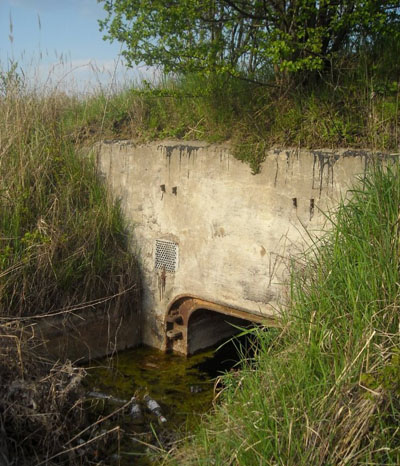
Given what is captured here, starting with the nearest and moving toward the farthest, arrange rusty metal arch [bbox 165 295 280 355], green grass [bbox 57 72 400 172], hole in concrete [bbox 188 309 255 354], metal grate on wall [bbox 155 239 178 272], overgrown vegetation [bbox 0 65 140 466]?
overgrown vegetation [bbox 0 65 140 466]
green grass [bbox 57 72 400 172]
rusty metal arch [bbox 165 295 280 355]
metal grate on wall [bbox 155 239 178 272]
hole in concrete [bbox 188 309 255 354]

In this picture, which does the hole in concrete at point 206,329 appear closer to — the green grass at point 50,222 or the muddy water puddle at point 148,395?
the muddy water puddle at point 148,395

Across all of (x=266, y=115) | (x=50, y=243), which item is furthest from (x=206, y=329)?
(x=266, y=115)

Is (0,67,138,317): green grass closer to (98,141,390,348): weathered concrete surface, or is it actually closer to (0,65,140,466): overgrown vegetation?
(0,65,140,466): overgrown vegetation

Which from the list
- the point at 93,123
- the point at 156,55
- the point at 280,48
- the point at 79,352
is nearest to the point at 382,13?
the point at 280,48

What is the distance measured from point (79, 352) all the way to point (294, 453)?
131 inches

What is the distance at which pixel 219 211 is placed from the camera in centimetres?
523

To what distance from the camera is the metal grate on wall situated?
18.8 ft

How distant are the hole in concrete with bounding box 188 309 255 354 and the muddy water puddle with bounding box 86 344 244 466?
11cm

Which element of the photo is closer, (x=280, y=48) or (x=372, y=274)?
(x=372, y=274)

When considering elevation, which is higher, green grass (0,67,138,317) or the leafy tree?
the leafy tree

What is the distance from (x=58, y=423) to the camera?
12.7ft

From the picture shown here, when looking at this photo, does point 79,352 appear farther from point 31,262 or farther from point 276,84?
point 276,84

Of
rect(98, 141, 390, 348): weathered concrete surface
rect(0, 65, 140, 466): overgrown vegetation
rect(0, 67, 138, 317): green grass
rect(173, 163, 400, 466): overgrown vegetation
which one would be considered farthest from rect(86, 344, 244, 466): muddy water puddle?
rect(173, 163, 400, 466): overgrown vegetation

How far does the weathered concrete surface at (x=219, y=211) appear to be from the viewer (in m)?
4.54
